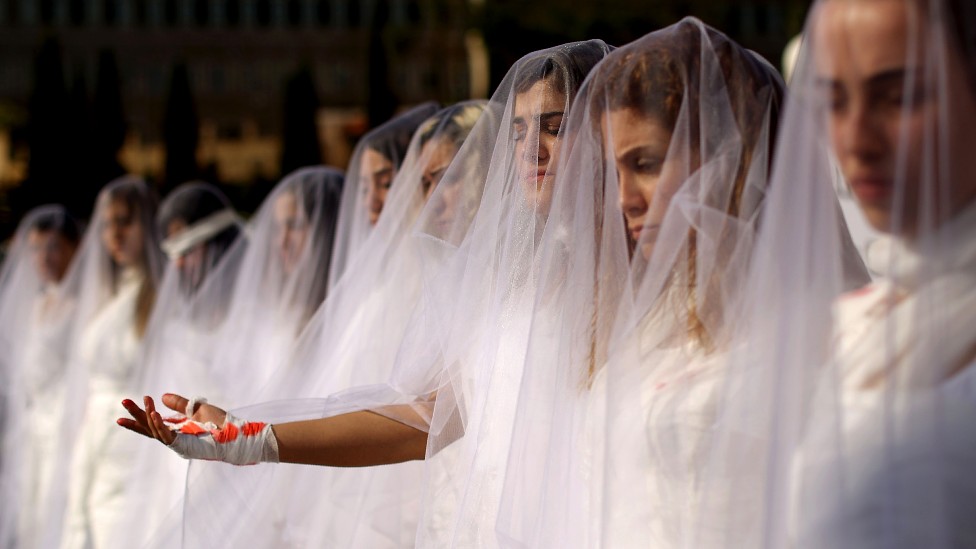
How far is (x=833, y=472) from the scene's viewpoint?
5.74 feet

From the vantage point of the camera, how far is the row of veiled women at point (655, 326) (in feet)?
5.53

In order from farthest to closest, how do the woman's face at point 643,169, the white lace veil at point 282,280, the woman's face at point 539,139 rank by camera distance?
the white lace veil at point 282,280, the woman's face at point 539,139, the woman's face at point 643,169

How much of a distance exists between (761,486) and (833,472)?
22 cm

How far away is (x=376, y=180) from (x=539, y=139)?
166 cm

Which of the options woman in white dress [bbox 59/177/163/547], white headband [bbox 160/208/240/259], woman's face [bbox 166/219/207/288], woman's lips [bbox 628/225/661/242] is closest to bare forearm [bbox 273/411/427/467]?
woman's lips [bbox 628/225/661/242]

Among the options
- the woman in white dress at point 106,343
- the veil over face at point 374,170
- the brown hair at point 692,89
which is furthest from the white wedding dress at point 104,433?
the brown hair at point 692,89

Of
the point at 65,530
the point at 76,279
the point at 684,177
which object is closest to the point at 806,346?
the point at 684,177

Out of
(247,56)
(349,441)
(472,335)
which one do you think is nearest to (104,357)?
(349,441)

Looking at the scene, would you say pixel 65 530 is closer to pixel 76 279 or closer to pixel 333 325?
pixel 76 279

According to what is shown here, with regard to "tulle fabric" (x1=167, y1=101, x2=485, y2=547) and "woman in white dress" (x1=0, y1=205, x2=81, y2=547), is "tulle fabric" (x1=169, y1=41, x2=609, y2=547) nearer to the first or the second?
"tulle fabric" (x1=167, y1=101, x2=485, y2=547)

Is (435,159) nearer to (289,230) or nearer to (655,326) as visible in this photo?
(655,326)

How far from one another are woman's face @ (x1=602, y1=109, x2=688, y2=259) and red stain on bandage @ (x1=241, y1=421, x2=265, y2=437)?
1.04 metres

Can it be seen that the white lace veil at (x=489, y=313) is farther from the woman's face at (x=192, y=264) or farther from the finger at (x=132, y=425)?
the woman's face at (x=192, y=264)

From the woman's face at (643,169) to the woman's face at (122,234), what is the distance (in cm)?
440
